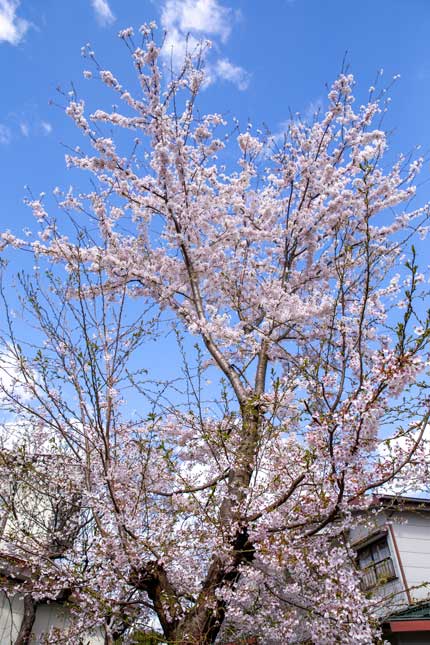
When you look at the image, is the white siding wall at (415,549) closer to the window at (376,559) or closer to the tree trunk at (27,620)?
the window at (376,559)

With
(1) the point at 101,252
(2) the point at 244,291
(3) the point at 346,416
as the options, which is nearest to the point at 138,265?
(1) the point at 101,252

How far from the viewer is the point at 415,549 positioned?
11352 mm

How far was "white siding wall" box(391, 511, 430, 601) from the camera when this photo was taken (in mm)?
10984

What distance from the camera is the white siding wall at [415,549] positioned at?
11.0 meters

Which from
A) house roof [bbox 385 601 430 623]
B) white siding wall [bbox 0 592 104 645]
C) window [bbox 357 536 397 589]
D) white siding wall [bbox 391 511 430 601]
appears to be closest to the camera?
house roof [bbox 385 601 430 623]

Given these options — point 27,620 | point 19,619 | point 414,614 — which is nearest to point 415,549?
point 414,614

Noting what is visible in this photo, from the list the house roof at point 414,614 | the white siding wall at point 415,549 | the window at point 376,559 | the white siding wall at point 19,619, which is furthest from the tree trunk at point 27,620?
the white siding wall at point 415,549

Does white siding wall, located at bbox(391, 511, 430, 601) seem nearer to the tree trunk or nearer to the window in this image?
the window

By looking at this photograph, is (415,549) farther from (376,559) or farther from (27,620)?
(27,620)

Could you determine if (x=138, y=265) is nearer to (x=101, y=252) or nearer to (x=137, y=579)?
(x=101, y=252)

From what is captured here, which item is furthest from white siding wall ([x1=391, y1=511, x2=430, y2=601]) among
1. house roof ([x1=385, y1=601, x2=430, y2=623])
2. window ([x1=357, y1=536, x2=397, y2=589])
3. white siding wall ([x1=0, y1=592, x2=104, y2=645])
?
white siding wall ([x1=0, y1=592, x2=104, y2=645])

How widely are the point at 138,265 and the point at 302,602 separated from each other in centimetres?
566

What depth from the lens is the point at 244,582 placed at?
229 inches

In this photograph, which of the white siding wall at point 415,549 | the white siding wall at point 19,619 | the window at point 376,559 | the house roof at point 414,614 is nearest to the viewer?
the house roof at point 414,614
